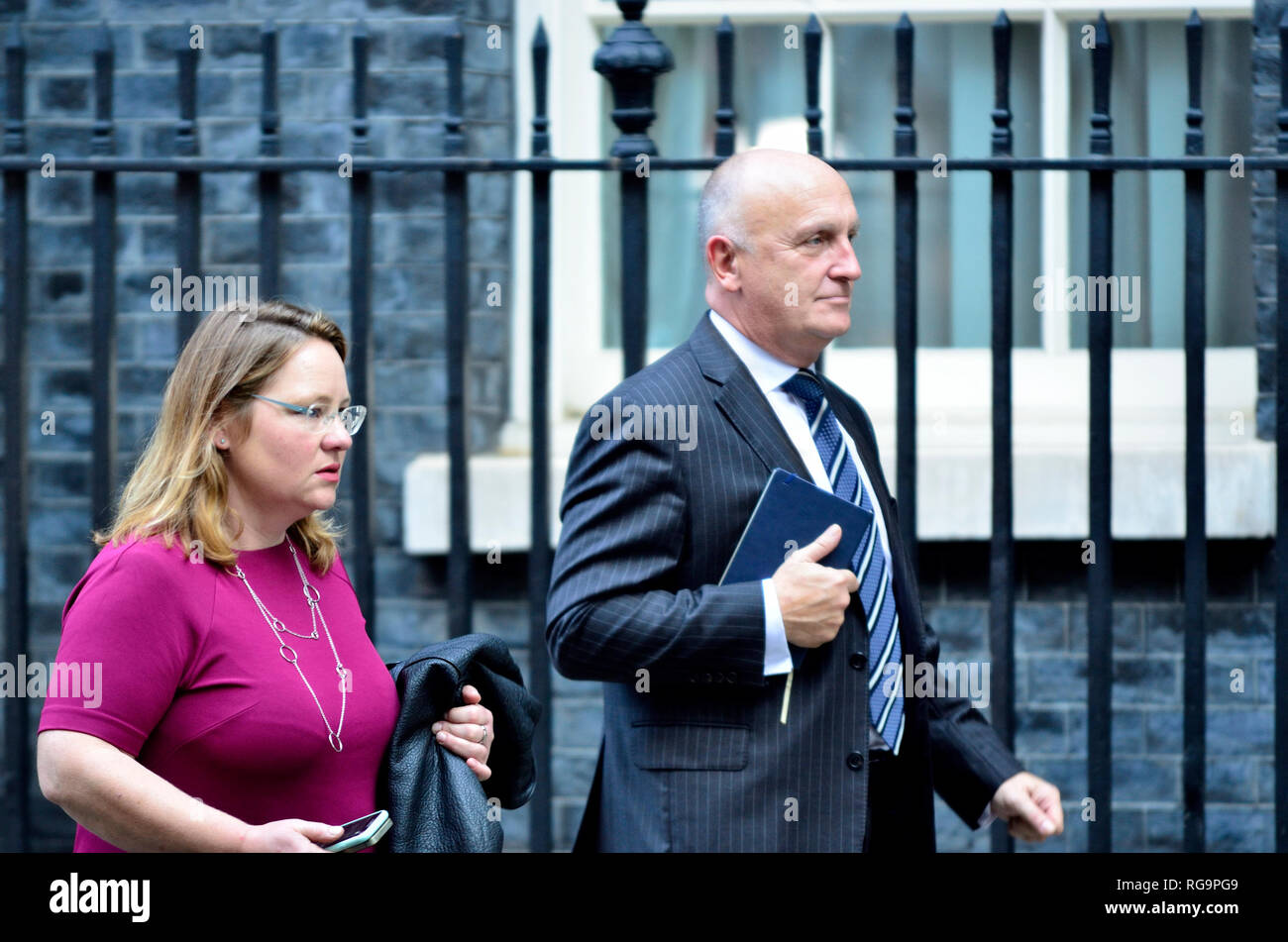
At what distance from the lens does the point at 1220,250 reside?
500 cm

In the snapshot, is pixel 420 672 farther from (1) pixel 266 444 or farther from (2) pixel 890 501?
(2) pixel 890 501

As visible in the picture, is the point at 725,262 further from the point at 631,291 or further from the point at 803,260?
the point at 631,291

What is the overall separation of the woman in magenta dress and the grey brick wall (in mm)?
2474

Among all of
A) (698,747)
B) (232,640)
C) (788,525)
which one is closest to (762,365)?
(788,525)

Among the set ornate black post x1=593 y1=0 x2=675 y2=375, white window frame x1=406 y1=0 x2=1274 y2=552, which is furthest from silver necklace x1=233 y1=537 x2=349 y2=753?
white window frame x1=406 y1=0 x2=1274 y2=552

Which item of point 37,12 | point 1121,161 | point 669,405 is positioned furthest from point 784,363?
point 37,12

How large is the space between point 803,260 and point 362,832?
116 centimetres

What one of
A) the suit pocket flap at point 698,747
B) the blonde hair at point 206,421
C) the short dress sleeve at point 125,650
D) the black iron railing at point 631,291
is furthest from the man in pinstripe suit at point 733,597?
the black iron railing at point 631,291

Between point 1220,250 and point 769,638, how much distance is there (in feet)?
10.6

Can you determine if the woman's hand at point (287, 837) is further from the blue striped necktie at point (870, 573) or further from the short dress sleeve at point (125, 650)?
the blue striped necktie at point (870, 573)

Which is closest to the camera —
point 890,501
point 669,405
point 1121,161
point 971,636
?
point 669,405

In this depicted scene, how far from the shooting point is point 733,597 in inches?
95.9

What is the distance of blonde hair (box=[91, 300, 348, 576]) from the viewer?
7.09ft

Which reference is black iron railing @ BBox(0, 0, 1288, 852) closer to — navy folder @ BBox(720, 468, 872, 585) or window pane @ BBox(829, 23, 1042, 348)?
navy folder @ BBox(720, 468, 872, 585)
